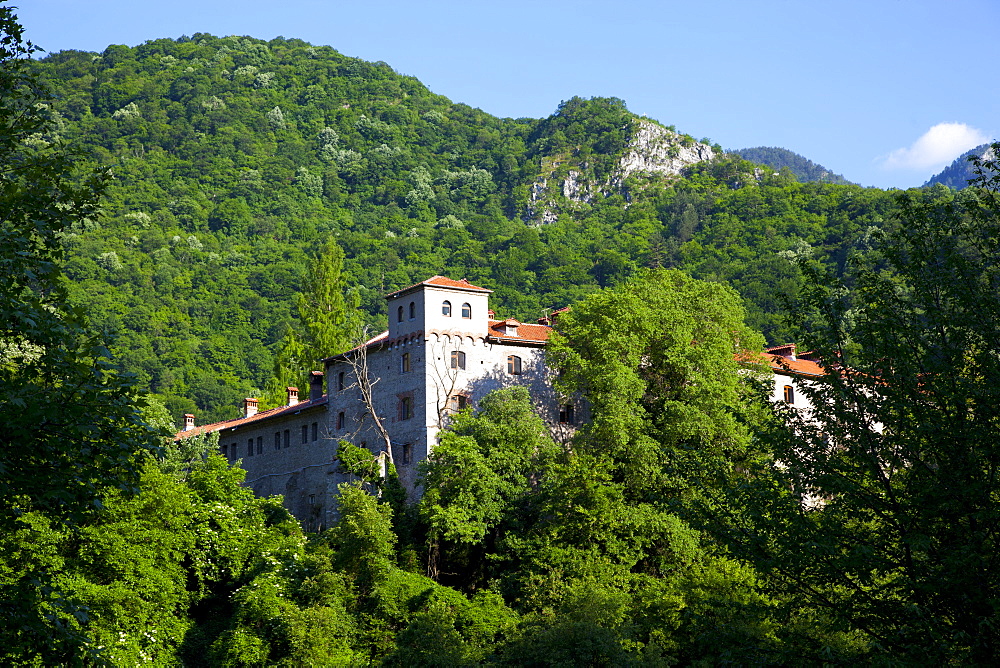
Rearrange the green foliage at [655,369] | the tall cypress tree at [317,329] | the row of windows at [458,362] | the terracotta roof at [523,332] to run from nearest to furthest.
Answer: the green foliage at [655,369]
the row of windows at [458,362]
the terracotta roof at [523,332]
the tall cypress tree at [317,329]

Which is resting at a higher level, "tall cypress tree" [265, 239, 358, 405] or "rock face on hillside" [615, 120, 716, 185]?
"rock face on hillside" [615, 120, 716, 185]

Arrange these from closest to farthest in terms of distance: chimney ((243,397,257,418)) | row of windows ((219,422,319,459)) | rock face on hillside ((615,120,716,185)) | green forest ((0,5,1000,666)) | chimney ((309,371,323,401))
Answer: green forest ((0,5,1000,666)) < row of windows ((219,422,319,459)) < chimney ((309,371,323,401)) < chimney ((243,397,257,418)) < rock face on hillside ((615,120,716,185))

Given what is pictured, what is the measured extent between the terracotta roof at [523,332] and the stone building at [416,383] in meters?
0.08

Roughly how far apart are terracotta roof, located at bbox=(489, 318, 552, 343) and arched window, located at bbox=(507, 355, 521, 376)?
3.08 feet

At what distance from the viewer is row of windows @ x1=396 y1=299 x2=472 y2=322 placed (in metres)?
62.4

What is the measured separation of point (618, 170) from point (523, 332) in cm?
10124

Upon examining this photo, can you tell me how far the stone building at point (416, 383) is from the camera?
202ft

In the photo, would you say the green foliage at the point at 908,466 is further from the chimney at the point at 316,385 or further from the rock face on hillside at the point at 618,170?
the rock face on hillside at the point at 618,170

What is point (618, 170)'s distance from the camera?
541 ft

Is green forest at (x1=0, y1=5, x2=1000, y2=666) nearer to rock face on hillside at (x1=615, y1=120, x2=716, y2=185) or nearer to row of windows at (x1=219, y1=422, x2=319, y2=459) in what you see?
row of windows at (x1=219, y1=422, x2=319, y2=459)

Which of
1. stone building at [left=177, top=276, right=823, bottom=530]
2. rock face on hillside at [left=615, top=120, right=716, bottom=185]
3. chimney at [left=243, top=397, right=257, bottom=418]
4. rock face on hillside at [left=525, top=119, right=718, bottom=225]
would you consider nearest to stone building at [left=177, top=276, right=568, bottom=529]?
stone building at [left=177, top=276, right=823, bottom=530]

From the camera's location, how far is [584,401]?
65.1 meters

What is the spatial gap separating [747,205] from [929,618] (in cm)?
11932

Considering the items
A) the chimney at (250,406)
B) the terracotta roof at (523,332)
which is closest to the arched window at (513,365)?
the terracotta roof at (523,332)
